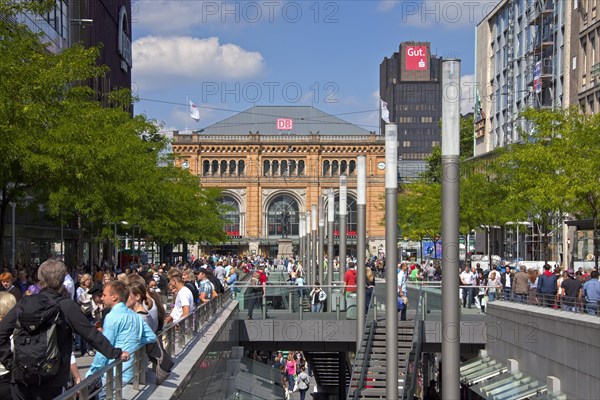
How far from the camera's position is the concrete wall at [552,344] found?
1719cm

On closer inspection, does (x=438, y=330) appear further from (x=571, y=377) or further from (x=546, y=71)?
(x=546, y=71)

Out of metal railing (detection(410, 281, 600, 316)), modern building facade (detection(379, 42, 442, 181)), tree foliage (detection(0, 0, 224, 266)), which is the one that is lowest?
metal railing (detection(410, 281, 600, 316))

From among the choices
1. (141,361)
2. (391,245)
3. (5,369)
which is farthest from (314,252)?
(5,369)

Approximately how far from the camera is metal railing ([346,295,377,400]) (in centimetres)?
2231

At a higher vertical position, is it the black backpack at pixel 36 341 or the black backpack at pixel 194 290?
the black backpack at pixel 36 341

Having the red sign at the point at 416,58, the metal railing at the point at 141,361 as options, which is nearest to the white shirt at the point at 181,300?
the metal railing at the point at 141,361

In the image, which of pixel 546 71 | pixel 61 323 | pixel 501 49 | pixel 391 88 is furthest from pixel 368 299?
pixel 391 88

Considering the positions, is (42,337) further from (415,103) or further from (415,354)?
(415,103)

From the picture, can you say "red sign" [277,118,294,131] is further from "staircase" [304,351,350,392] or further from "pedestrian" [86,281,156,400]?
"pedestrian" [86,281,156,400]

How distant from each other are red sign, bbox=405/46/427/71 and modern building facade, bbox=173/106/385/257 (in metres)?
52.8

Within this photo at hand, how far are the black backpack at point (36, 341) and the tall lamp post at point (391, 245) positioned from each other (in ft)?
37.3

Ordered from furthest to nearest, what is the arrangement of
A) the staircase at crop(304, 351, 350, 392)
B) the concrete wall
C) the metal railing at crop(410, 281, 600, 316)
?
1. the staircase at crop(304, 351, 350, 392)
2. the metal railing at crop(410, 281, 600, 316)
3. the concrete wall

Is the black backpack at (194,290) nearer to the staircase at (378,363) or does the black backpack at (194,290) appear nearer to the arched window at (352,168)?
the staircase at (378,363)

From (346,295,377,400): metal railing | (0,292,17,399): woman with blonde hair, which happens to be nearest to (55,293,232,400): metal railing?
(0,292,17,399): woman with blonde hair
